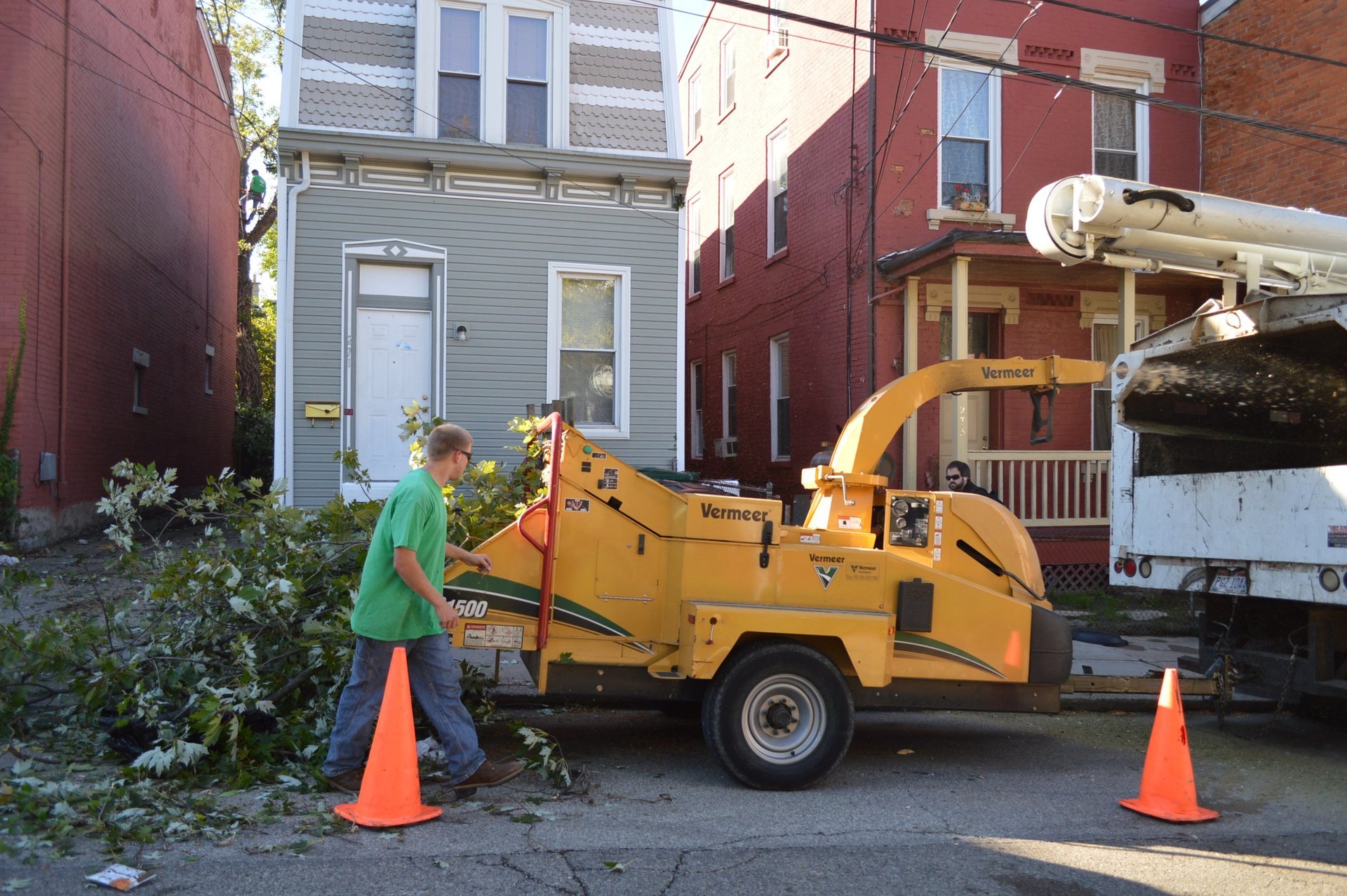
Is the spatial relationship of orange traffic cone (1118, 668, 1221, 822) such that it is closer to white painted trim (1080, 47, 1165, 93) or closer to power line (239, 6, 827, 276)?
power line (239, 6, 827, 276)

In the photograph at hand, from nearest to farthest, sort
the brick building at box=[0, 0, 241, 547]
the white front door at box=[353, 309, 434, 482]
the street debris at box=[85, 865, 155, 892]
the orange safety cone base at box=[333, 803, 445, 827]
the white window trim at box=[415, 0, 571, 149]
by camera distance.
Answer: the street debris at box=[85, 865, 155, 892] < the orange safety cone base at box=[333, 803, 445, 827] < the brick building at box=[0, 0, 241, 547] < the white front door at box=[353, 309, 434, 482] < the white window trim at box=[415, 0, 571, 149]

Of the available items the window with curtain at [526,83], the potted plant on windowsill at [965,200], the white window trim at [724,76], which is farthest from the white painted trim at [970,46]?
the white window trim at [724,76]

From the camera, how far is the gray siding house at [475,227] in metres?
12.0

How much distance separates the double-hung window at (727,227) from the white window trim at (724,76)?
4.07ft

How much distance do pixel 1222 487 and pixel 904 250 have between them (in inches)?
279

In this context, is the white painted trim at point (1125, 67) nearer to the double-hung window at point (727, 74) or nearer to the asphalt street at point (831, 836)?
the double-hung window at point (727, 74)

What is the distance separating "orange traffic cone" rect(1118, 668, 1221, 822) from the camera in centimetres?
554

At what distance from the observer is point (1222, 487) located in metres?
7.31

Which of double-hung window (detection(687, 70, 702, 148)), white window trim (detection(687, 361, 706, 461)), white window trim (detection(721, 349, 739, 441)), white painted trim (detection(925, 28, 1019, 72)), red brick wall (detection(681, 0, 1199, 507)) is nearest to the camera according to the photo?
white painted trim (detection(925, 28, 1019, 72))

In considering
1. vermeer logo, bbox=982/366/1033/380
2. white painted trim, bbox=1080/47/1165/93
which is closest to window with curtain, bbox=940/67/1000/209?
white painted trim, bbox=1080/47/1165/93

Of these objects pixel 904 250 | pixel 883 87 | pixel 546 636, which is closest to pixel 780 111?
pixel 883 87

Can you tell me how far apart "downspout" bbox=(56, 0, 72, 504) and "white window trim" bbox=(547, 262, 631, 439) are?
604 centimetres

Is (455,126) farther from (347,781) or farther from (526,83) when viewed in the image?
(347,781)

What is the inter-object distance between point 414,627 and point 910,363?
31.0 feet
